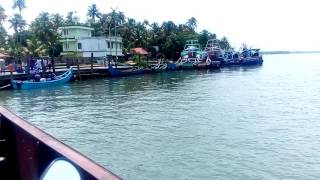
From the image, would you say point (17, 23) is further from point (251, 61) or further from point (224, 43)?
point (224, 43)

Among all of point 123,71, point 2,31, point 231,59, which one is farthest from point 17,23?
point 231,59

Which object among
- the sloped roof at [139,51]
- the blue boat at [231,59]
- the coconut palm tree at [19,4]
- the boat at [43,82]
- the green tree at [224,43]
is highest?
the coconut palm tree at [19,4]

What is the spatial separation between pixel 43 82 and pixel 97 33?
143ft

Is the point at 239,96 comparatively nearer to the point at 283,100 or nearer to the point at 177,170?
the point at 283,100

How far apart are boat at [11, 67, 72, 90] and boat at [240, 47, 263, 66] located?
51.6m

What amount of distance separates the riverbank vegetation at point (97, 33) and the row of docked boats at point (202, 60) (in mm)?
5357

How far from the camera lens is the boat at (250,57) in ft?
281

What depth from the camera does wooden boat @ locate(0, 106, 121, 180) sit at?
79.0 inches

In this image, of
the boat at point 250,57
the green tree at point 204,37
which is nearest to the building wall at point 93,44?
the boat at point 250,57

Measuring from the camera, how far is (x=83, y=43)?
63625mm

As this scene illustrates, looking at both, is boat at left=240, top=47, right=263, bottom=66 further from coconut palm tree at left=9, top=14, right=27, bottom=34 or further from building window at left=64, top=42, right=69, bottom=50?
coconut palm tree at left=9, top=14, right=27, bottom=34

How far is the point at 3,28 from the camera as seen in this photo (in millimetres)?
64750

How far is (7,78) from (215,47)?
50388 mm

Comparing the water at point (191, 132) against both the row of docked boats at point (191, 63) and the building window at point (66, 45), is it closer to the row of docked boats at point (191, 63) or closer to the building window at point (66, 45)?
the row of docked boats at point (191, 63)
